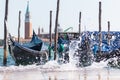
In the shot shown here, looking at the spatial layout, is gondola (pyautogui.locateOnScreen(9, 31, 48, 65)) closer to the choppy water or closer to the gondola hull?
the gondola hull

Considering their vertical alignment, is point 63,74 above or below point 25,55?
below

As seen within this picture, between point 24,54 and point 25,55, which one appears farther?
point 25,55

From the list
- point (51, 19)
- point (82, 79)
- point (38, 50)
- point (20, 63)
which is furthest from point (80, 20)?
point (82, 79)

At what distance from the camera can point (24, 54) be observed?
97.3ft

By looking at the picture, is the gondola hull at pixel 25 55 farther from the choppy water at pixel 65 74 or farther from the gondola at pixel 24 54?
the choppy water at pixel 65 74

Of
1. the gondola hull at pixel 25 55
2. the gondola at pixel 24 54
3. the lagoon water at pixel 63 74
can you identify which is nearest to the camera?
the lagoon water at pixel 63 74

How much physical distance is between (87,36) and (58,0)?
3508 mm

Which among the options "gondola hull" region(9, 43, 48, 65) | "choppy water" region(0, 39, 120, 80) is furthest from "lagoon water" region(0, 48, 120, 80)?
"gondola hull" region(9, 43, 48, 65)

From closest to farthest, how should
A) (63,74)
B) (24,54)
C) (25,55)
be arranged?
(63,74) < (24,54) < (25,55)

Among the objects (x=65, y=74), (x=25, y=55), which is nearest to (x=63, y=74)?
(x=65, y=74)

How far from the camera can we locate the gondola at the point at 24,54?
29156 millimetres

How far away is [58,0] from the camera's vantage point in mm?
30516

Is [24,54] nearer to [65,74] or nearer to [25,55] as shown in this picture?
[25,55]

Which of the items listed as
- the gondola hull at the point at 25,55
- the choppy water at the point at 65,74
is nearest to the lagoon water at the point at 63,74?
the choppy water at the point at 65,74
